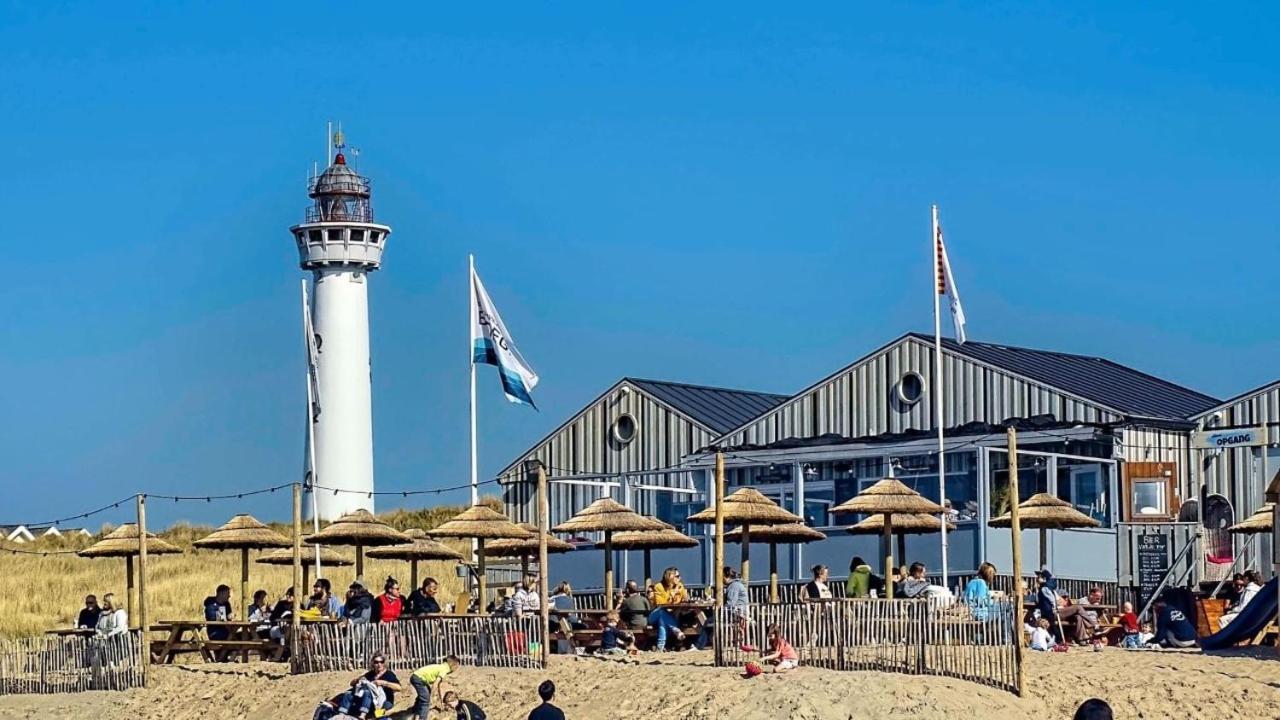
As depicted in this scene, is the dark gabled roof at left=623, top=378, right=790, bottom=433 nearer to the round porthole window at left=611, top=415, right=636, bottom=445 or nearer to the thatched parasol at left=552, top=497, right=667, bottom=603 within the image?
the round porthole window at left=611, top=415, right=636, bottom=445

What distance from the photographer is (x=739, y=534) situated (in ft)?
94.4

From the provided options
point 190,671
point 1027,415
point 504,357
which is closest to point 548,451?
A: point 504,357

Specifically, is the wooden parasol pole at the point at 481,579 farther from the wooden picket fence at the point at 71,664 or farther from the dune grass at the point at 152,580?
the dune grass at the point at 152,580

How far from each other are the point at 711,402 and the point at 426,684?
18.1 meters

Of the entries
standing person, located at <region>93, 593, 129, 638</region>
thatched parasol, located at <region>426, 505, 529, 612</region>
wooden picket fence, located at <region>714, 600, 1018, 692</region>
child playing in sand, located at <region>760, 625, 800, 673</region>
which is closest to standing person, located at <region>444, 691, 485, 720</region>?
wooden picket fence, located at <region>714, 600, 1018, 692</region>

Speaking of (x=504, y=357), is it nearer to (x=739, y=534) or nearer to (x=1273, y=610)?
(x=739, y=534)

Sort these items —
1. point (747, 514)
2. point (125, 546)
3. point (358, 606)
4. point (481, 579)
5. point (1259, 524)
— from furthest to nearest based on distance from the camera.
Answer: point (125, 546), point (481, 579), point (747, 514), point (358, 606), point (1259, 524)

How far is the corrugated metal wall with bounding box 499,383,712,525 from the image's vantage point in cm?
3803

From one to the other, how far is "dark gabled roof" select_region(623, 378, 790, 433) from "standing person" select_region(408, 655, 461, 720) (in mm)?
14579

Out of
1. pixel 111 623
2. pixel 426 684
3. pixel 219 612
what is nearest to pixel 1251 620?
pixel 426 684

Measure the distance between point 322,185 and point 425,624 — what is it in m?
28.6

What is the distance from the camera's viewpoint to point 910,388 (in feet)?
112

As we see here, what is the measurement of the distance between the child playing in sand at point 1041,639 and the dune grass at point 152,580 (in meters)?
20.1

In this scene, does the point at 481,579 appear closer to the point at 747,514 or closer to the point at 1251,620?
the point at 747,514
